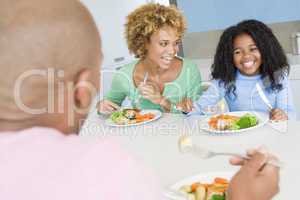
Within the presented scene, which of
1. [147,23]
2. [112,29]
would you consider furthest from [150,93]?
[112,29]

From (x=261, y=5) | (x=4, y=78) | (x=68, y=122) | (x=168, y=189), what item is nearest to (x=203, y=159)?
(x=168, y=189)

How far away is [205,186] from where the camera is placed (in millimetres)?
862

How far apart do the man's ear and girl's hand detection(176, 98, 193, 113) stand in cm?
118

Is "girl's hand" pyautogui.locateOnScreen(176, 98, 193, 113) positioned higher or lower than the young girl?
lower

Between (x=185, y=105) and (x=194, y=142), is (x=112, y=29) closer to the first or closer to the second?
(x=185, y=105)

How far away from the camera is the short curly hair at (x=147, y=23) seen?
1.80 metres

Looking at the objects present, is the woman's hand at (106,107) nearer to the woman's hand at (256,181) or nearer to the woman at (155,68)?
the woman at (155,68)

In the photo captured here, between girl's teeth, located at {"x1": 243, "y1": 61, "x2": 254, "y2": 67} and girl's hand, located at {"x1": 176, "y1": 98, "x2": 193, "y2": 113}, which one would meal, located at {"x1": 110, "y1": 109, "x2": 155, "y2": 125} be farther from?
girl's teeth, located at {"x1": 243, "y1": 61, "x2": 254, "y2": 67}

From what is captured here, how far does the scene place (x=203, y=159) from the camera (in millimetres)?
1064

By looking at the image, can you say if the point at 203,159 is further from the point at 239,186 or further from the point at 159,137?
the point at 239,186

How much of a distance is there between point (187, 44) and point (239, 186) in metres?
2.48

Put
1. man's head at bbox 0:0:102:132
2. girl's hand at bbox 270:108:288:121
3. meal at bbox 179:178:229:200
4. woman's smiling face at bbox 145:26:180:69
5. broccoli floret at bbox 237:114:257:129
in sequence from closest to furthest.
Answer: man's head at bbox 0:0:102:132 → meal at bbox 179:178:229:200 → broccoli floret at bbox 237:114:257:129 → girl's hand at bbox 270:108:288:121 → woman's smiling face at bbox 145:26:180:69

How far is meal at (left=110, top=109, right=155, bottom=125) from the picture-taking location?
1511 millimetres

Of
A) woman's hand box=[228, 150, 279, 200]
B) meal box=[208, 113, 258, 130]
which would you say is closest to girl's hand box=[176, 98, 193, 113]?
meal box=[208, 113, 258, 130]
